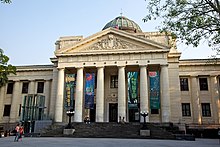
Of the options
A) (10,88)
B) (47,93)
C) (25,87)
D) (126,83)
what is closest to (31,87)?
(25,87)

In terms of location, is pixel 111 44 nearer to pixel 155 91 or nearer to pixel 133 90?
pixel 133 90

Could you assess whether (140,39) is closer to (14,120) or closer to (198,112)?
(198,112)

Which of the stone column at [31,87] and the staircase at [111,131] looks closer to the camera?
the staircase at [111,131]

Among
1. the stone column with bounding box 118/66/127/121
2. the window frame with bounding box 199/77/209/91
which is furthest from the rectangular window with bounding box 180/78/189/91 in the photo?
the stone column with bounding box 118/66/127/121

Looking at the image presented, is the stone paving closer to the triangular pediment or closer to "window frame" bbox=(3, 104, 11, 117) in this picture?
the triangular pediment

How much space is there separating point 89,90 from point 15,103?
13943 mm

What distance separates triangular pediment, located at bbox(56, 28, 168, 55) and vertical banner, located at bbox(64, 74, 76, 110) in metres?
3.54

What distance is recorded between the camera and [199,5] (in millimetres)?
13078

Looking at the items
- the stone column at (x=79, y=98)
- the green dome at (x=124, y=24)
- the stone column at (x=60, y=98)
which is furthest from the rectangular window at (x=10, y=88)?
the green dome at (x=124, y=24)

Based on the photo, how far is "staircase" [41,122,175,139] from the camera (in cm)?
2226

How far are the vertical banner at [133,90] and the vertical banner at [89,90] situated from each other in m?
4.92

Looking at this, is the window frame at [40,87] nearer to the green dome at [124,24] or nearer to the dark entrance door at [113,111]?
the dark entrance door at [113,111]

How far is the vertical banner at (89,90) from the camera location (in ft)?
96.4

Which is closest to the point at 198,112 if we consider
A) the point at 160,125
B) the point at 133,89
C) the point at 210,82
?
the point at 210,82
